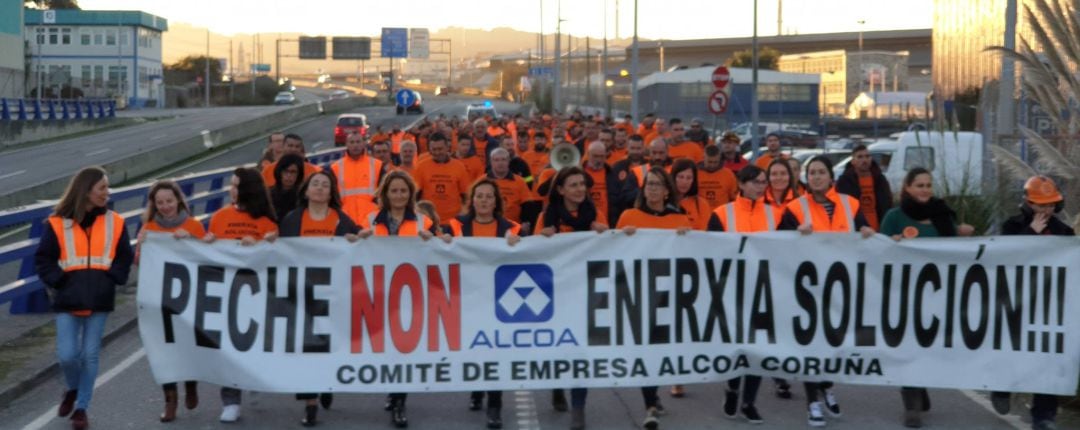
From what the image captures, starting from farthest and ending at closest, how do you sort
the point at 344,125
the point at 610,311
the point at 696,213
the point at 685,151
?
1. the point at 344,125
2. the point at 685,151
3. the point at 696,213
4. the point at 610,311

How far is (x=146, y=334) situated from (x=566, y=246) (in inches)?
103

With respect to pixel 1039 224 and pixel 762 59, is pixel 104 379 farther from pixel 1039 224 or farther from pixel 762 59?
pixel 762 59

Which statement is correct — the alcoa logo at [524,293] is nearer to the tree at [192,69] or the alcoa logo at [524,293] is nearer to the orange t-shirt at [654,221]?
the orange t-shirt at [654,221]

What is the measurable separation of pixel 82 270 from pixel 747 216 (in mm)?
4293

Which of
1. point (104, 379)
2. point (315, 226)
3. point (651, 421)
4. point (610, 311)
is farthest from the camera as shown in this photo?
point (104, 379)

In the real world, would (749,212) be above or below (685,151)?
below

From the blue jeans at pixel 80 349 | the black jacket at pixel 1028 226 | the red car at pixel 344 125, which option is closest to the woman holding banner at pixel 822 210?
the black jacket at pixel 1028 226

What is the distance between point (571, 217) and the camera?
10.5 metres

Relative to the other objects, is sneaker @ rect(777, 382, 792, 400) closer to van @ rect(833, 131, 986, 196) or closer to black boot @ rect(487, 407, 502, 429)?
black boot @ rect(487, 407, 502, 429)

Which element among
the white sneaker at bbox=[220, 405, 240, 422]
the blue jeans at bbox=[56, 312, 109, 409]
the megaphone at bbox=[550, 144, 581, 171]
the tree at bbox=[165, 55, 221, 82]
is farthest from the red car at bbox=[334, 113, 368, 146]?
the tree at bbox=[165, 55, 221, 82]

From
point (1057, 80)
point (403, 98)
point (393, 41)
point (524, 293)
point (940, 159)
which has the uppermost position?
point (393, 41)

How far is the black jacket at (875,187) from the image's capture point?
13695 mm

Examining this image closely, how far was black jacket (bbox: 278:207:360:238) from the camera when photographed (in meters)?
9.67

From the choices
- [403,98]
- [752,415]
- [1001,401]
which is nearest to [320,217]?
[752,415]
